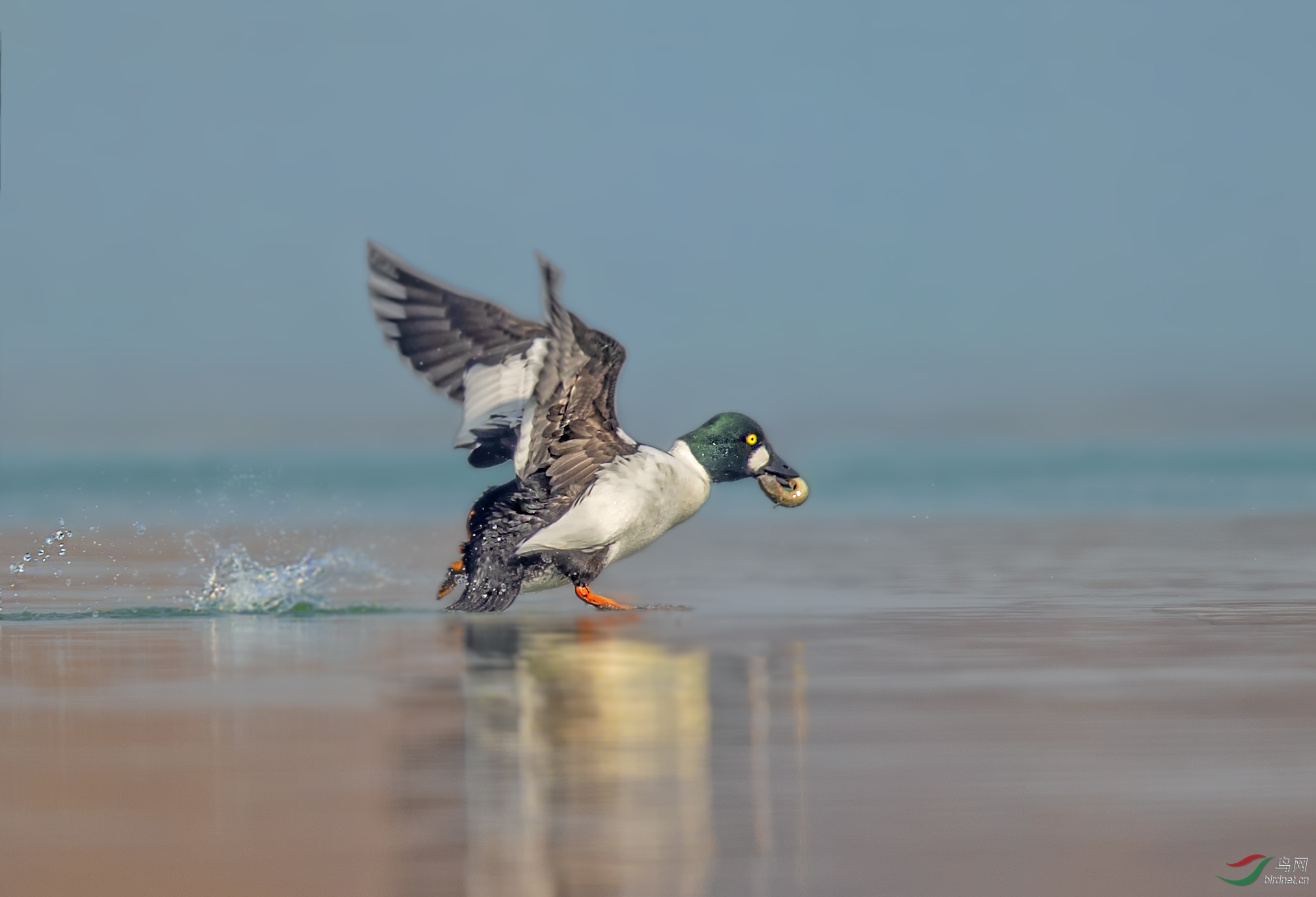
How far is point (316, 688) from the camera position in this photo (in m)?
6.51

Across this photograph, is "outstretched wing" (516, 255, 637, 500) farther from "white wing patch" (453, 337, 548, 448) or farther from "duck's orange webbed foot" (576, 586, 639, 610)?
"duck's orange webbed foot" (576, 586, 639, 610)

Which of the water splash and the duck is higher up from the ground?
the duck

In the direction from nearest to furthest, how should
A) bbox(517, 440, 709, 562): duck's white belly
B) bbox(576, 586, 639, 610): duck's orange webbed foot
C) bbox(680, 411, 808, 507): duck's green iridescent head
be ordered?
bbox(517, 440, 709, 562): duck's white belly → bbox(576, 586, 639, 610): duck's orange webbed foot → bbox(680, 411, 808, 507): duck's green iridescent head

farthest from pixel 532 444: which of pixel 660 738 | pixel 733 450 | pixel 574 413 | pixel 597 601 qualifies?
pixel 660 738

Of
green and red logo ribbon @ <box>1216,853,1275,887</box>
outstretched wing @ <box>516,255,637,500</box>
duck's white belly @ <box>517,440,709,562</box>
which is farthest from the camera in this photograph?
duck's white belly @ <box>517,440,709,562</box>

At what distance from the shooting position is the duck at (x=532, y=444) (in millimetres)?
8484

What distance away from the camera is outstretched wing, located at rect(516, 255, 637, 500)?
8156 mm

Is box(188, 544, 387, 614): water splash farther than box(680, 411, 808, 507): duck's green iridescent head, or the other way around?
box(680, 411, 808, 507): duck's green iridescent head

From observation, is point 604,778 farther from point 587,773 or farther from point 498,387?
point 498,387

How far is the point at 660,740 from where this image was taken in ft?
17.7

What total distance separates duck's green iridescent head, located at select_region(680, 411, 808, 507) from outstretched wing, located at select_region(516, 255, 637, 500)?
30.5 inches

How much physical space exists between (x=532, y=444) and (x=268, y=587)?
210cm

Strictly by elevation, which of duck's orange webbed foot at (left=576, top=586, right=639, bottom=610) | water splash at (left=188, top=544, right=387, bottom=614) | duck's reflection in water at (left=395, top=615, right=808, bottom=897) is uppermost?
water splash at (left=188, top=544, right=387, bottom=614)

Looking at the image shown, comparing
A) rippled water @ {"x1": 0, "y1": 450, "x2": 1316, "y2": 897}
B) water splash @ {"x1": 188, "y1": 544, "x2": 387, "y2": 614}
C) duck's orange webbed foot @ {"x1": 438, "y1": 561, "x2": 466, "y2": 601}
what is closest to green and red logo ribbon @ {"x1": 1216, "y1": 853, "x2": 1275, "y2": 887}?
rippled water @ {"x1": 0, "y1": 450, "x2": 1316, "y2": 897}
